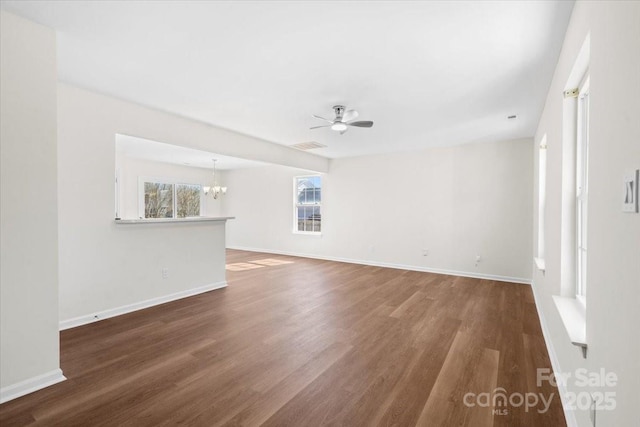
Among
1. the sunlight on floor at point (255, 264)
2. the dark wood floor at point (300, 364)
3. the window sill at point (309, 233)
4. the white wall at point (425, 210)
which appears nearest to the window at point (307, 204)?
the window sill at point (309, 233)

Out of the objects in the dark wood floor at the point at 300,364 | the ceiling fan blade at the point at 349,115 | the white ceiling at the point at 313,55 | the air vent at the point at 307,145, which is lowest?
the dark wood floor at the point at 300,364

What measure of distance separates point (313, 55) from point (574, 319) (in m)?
2.54

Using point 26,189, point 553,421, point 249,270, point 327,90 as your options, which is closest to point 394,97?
A: point 327,90

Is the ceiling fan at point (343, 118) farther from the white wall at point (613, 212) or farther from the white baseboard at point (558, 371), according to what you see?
the white baseboard at point (558, 371)

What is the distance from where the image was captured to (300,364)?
244 centimetres

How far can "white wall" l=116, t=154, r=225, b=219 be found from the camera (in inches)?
260

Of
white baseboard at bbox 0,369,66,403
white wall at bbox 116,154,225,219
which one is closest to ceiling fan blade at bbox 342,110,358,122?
white baseboard at bbox 0,369,66,403

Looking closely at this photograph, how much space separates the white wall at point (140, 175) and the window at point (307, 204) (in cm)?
276

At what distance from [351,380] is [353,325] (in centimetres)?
104

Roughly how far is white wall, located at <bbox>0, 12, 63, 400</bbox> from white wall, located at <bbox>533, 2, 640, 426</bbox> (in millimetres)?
3156

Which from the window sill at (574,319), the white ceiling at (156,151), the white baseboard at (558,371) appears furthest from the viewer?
the white ceiling at (156,151)

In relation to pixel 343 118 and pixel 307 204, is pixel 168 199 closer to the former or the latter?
pixel 307 204

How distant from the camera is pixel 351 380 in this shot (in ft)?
7.27

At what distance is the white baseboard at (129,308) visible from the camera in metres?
3.17
